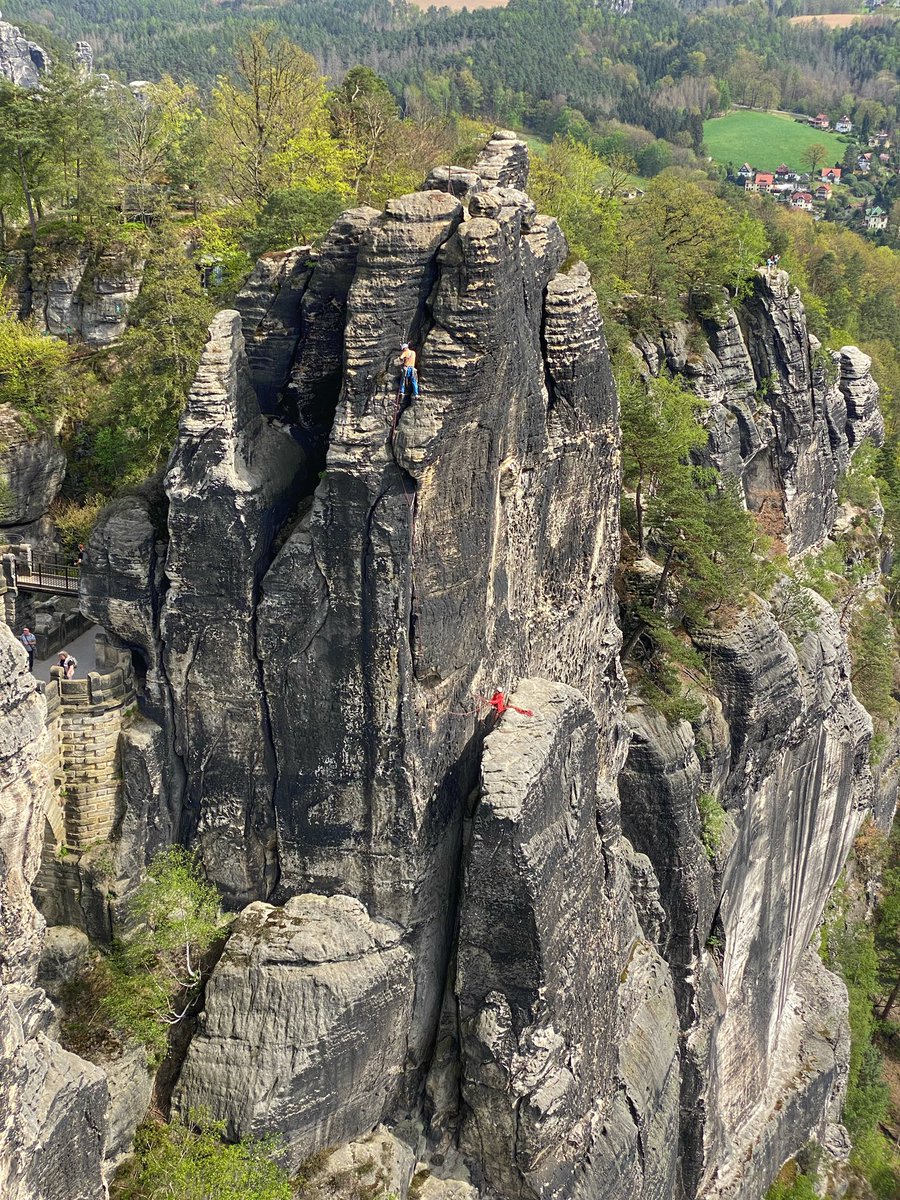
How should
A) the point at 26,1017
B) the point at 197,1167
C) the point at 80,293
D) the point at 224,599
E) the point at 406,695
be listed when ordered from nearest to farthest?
the point at 26,1017
the point at 197,1167
the point at 406,695
the point at 224,599
the point at 80,293

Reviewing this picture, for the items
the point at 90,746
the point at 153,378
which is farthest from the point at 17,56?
the point at 90,746

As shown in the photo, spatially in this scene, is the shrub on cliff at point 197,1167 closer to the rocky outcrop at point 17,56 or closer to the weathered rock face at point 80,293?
the weathered rock face at point 80,293

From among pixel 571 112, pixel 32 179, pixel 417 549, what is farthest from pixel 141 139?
pixel 571 112

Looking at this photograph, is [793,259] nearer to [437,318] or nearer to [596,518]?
[596,518]

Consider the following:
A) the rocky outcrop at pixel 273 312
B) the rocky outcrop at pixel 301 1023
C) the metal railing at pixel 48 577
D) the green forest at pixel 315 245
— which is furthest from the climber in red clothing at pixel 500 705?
the metal railing at pixel 48 577

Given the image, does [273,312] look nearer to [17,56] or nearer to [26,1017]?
[26,1017]
